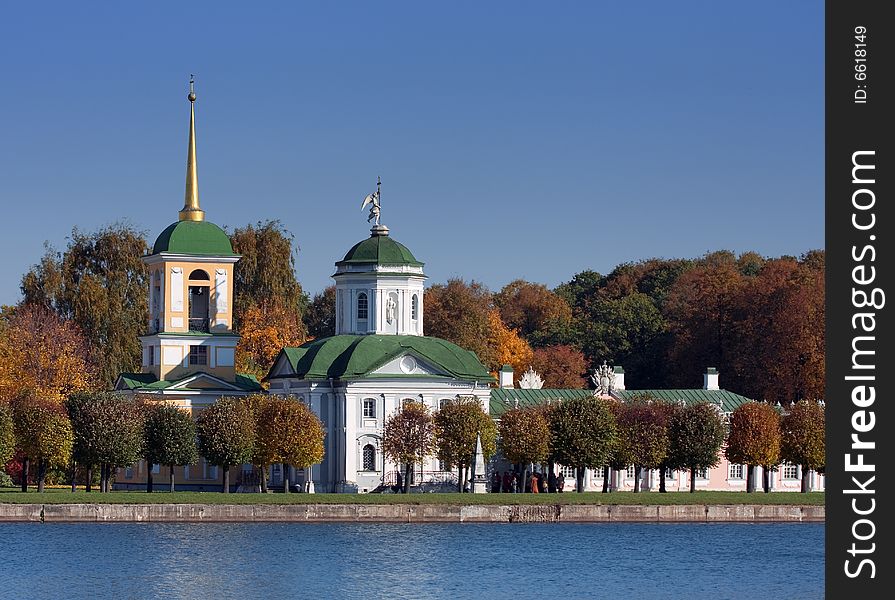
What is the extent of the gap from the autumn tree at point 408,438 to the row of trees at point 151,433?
Result: 2729 millimetres

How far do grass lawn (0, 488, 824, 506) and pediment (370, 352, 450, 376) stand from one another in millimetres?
8770

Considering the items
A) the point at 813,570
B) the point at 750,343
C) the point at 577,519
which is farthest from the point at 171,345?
Answer: the point at 813,570

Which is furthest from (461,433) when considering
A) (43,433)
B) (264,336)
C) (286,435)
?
(264,336)

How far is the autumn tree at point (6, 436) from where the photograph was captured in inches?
2657

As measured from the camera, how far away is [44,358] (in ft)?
265

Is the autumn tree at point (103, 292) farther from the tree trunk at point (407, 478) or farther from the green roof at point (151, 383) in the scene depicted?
the tree trunk at point (407, 478)

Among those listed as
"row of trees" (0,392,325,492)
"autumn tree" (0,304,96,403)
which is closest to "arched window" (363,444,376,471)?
"row of trees" (0,392,325,492)

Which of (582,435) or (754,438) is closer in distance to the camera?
(582,435)

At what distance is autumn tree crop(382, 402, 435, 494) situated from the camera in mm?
72562

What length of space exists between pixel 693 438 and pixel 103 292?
27.9 meters

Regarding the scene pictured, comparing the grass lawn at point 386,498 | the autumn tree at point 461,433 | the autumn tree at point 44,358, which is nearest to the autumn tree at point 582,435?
the grass lawn at point 386,498

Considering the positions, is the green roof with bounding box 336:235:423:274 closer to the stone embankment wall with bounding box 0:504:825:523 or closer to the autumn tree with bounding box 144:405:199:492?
the autumn tree with bounding box 144:405:199:492

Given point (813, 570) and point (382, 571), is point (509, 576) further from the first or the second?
point (813, 570)

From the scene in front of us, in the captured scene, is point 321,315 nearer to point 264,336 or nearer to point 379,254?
point 264,336
